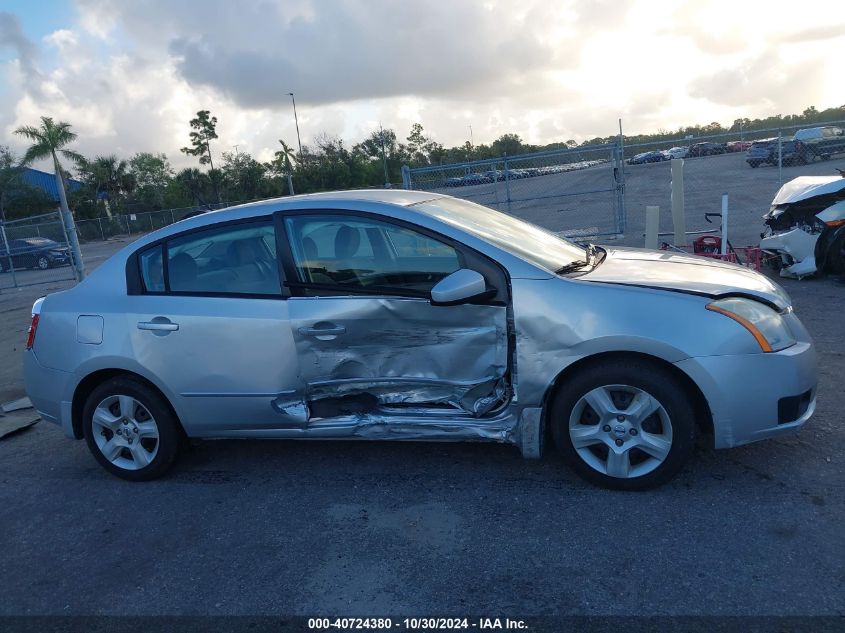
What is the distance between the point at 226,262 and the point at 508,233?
1.74 m

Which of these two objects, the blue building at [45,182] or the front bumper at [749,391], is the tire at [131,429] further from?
the blue building at [45,182]

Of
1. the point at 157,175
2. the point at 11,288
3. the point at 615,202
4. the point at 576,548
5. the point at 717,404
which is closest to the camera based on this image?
the point at 576,548

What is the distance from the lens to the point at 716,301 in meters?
3.57

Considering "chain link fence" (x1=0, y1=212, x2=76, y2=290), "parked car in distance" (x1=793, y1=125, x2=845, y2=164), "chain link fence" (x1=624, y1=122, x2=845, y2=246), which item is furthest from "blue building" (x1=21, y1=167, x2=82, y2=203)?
"parked car in distance" (x1=793, y1=125, x2=845, y2=164)

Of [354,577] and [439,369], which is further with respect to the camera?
[439,369]

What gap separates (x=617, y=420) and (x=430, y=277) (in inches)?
49.4

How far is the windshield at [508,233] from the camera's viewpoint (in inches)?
155

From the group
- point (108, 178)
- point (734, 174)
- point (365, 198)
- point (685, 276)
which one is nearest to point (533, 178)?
point (365, 198)

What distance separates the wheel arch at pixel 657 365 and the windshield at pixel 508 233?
0.56m

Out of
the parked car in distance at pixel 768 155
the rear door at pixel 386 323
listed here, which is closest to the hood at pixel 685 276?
the rear door at pixel 386 323

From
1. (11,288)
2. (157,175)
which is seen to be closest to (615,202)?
(11,288)

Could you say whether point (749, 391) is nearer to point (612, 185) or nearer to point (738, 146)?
point (612, 185)

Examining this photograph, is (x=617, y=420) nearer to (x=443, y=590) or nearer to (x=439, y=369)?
(x=439, y=369)

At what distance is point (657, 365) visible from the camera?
3541mm
